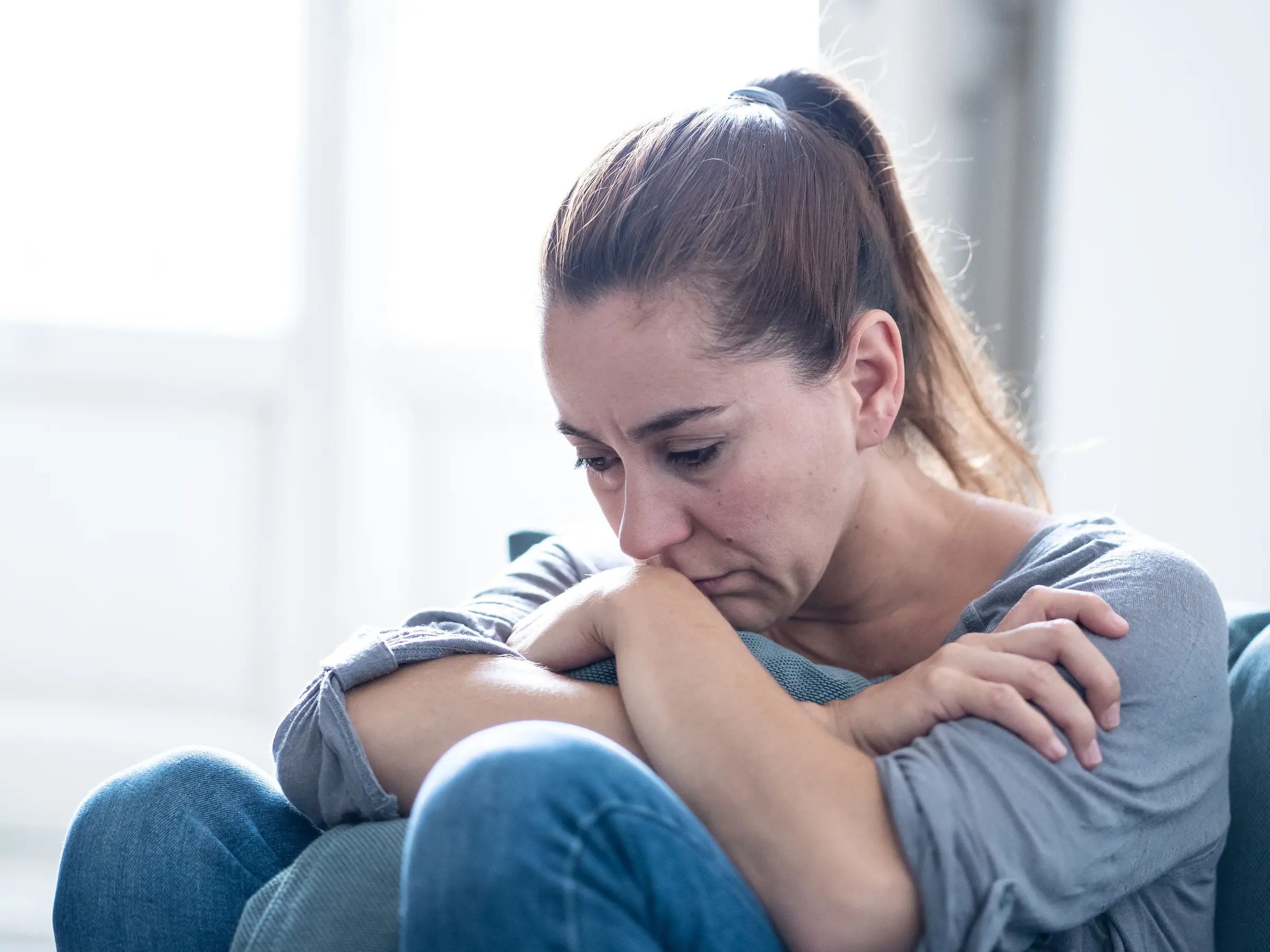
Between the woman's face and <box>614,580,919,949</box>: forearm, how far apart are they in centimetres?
16

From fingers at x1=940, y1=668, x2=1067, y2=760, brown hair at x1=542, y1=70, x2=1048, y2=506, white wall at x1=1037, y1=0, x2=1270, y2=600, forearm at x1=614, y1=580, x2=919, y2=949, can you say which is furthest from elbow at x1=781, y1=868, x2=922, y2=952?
white wall at x1=1037, y1=0, x2=1270, y2=600

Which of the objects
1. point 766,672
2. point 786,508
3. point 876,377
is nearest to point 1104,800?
point 766,672

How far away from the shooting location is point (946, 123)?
2398mm

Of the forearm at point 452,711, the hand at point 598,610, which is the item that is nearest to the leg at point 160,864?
the forearm at point 452,711

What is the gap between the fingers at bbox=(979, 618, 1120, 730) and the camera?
0.85 m

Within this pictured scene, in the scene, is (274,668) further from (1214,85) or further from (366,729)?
(1214,85)

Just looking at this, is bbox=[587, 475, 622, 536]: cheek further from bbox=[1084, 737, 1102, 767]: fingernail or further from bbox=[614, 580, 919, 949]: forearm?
bbox=[1084, 737, 1102, 767]: fingernail

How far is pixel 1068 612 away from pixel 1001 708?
4.7 inches

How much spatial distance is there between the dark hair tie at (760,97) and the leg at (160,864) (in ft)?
2.96

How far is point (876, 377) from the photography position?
3.87 ft

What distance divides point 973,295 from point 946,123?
1.20 feet

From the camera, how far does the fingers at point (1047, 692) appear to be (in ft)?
2.74

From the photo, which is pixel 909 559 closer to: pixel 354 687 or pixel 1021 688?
pixel 1021 688

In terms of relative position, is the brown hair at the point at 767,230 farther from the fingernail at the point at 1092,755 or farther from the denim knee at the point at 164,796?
the denim knee at the point at 164,796
